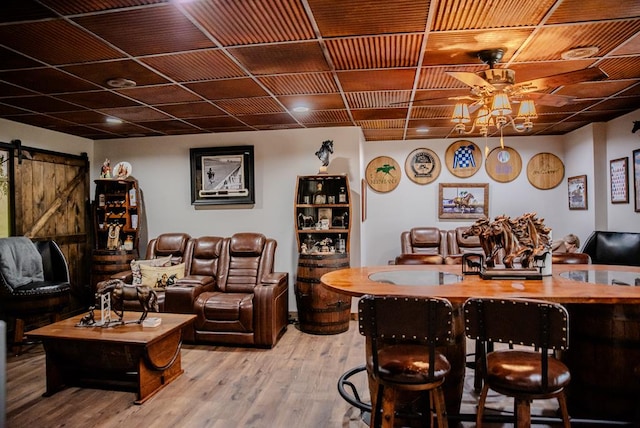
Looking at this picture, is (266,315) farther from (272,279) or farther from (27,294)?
(27,294)

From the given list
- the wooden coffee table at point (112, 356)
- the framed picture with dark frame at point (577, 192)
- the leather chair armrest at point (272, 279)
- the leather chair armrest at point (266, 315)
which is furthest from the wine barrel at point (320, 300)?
the framed picture with dark frame at point (577, 192)

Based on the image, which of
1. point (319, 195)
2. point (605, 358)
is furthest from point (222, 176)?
point (605, 358)

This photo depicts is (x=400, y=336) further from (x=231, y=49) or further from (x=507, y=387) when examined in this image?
(x=231, y=49)

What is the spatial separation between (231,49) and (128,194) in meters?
3.51

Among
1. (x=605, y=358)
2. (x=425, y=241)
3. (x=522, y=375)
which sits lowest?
(x=605, y=358)

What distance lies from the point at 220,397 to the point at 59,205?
3.84m

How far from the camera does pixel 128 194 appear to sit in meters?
5.57

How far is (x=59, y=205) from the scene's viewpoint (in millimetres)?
5375

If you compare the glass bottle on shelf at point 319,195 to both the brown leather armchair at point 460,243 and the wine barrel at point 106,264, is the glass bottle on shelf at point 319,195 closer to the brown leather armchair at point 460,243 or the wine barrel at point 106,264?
the brown leather armchair at point 460,243

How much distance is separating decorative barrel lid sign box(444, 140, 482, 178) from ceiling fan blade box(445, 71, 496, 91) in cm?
373

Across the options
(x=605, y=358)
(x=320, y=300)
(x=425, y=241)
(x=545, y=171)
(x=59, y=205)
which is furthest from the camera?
(x=545, y=171)

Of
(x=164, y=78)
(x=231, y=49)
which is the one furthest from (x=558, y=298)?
(x=164, y=78)

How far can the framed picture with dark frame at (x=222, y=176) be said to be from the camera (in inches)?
220

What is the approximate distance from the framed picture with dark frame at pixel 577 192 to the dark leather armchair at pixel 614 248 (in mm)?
855
